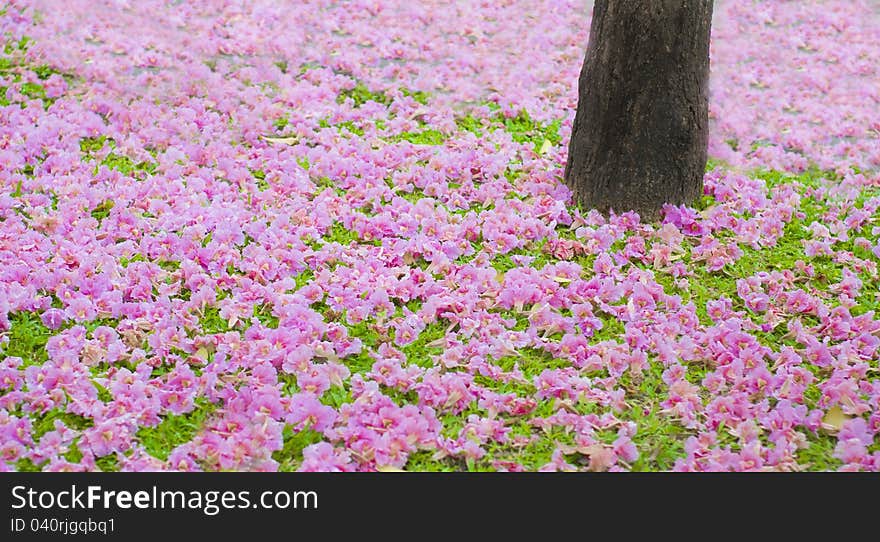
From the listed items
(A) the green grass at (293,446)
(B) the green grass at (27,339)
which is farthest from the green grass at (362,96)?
(A) the green grass at (293,446)

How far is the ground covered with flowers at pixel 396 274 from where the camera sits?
3.17m

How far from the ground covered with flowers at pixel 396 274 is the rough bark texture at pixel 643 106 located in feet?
0.54

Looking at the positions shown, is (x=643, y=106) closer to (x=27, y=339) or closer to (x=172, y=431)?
(x=172, y=431)

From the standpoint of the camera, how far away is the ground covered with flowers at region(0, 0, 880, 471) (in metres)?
3.17

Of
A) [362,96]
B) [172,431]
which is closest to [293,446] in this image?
[172,431]

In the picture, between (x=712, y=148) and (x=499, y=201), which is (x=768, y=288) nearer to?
(x=499, y=201)

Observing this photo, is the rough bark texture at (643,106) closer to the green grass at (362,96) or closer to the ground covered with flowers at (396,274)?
the ground covered with flowers at (396,274)

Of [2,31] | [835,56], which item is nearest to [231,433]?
[2,31]

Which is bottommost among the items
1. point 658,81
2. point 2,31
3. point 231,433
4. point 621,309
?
point 231,433

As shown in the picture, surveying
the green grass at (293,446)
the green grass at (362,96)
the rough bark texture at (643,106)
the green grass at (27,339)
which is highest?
the green grass at (362,96)

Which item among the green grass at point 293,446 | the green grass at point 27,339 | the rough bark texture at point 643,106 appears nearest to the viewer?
the green grass at point 293,446

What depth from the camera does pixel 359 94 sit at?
21.1 feet

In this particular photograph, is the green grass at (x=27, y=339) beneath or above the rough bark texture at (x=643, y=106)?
beneath

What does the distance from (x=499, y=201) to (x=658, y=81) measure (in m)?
1.03
